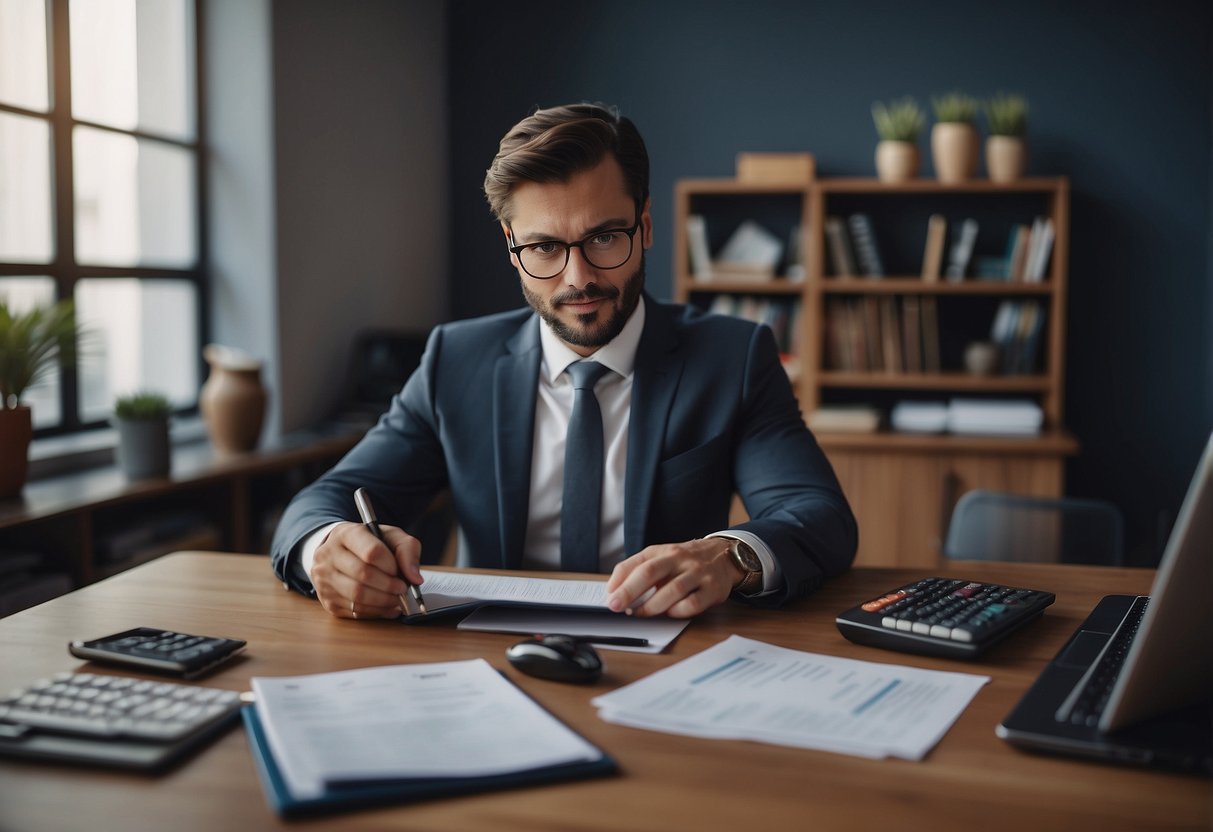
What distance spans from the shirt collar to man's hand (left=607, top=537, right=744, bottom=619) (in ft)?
1.71

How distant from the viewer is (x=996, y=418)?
372cm

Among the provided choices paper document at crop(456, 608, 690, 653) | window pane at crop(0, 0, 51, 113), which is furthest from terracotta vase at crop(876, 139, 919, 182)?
paper document at crop(456, 608, 690, 653)

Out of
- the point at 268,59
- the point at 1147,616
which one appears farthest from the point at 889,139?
the point at 1147,616

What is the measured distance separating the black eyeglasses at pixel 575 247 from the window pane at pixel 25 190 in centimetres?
171

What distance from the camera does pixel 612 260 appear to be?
1.64 meters

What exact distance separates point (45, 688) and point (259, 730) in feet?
0.70

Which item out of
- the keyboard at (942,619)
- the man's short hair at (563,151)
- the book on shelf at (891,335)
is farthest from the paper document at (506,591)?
the book on shelf at (891,335)

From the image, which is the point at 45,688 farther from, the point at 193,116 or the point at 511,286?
the point at 511,286

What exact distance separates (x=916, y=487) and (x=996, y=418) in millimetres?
398

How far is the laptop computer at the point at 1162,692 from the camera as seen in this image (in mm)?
781

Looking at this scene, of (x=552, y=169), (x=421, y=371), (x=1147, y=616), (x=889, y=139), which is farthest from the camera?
(x=889, y=139)

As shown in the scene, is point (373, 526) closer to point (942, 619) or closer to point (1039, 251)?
point (942, 619)

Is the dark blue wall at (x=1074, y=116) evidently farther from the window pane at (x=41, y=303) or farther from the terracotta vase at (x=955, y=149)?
the window pane at (x=41, y=303)

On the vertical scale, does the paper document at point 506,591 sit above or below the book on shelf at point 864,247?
below
